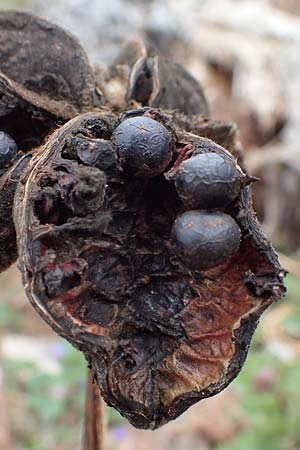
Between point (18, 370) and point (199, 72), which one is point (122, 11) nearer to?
point (199, 72)

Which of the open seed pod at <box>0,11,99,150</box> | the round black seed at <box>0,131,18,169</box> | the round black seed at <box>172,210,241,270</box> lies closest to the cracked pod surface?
the round black seed at <box>172,210,241,270</box>

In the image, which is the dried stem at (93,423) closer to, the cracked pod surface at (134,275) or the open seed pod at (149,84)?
the cracked pod surface at (134,275)

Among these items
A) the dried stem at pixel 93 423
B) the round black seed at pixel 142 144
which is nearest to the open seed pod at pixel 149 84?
the round black seed at pixel 142 144

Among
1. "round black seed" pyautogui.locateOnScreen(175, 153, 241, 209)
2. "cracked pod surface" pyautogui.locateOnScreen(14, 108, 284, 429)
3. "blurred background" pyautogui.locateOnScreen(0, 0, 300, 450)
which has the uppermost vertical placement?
"round black seed" pyautogui.locateOnScreen(175, 153, 241, 209)

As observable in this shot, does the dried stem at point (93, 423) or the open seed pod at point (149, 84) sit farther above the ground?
the open seed pod at point (149, 84)

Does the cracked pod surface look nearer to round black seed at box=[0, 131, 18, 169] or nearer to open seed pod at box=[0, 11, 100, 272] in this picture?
round black seed at box=[0, 131, 18, 169]

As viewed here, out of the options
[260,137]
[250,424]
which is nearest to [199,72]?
[260,137]

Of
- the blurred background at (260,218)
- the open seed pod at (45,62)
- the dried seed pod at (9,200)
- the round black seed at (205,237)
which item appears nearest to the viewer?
the round black seed at (205,237)
